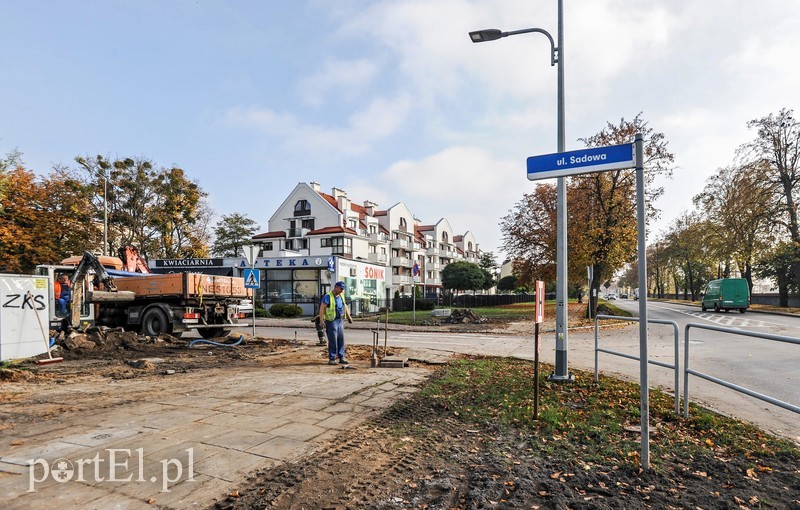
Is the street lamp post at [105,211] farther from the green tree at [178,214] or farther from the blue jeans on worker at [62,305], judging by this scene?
the blue jeans on worker at [62,305]

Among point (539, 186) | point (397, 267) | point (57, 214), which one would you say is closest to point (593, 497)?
point (57, 214)

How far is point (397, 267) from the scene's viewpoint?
2707 inches

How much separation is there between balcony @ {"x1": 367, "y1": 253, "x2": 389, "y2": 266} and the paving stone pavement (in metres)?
53.7

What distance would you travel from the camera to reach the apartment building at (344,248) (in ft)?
118

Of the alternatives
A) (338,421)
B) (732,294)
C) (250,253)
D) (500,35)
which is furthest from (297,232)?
(338,421)

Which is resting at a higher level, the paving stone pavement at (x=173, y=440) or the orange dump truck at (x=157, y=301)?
the orange dump truck at (x=157, y=301)

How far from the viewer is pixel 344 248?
5500 centimetres

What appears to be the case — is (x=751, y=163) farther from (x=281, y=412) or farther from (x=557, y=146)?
(x=281, y=412)

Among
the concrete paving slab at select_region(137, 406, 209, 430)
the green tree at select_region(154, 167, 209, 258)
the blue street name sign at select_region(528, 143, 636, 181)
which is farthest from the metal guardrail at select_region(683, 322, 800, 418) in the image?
the green tree at select_region(154, 167, 209, 258)

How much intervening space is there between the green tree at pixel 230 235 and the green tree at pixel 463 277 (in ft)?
85.7

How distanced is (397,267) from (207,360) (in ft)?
190

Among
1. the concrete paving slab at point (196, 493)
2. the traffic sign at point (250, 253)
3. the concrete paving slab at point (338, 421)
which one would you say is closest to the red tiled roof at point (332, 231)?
the traffic sign at point (250, 253)

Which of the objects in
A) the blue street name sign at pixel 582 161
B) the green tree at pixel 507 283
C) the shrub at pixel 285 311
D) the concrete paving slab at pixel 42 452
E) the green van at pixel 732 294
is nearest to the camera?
the concrete paving slab at pixel 42 452

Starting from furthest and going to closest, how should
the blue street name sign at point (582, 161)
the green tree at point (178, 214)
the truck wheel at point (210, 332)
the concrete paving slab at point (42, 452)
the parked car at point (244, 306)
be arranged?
the green tree at point (178, 214), the parked car at point (244, 306), the truck wheel at point (210, 332), the blue street name sign at point (582, 161), the concrete paving slab at point (42, 452)
